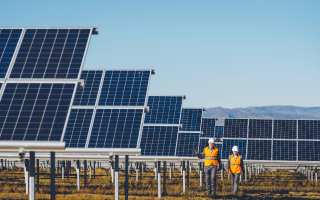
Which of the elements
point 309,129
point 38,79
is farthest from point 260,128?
point 38,79

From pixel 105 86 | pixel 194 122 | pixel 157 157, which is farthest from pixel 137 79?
pixel 194 122

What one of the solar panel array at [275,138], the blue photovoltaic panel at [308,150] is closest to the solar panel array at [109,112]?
the solar panel array at [275,138]

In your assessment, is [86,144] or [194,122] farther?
[194,122]

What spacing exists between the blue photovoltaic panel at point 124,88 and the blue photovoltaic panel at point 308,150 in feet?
57.6

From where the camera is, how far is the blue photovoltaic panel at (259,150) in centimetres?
3756

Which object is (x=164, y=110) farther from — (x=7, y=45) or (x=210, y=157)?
(x=7, y=45)

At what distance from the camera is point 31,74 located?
14727 millimetres

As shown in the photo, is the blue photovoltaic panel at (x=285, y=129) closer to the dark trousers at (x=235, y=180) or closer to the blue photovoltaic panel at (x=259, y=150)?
the blue photovoltaic panel at (x=259, y=150)

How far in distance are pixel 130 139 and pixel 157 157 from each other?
6562mm

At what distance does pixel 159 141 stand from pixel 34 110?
13787mm

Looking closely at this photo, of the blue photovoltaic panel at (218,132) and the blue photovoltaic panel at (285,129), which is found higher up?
the blue photovoltaic panel at (218,132)

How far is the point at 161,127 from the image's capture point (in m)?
28.8

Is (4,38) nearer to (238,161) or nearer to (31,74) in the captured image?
(31,74)

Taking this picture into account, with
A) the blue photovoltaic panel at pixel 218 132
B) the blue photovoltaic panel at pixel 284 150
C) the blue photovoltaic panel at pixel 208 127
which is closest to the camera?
the blue photovoltaic panel at pixel 284 150
